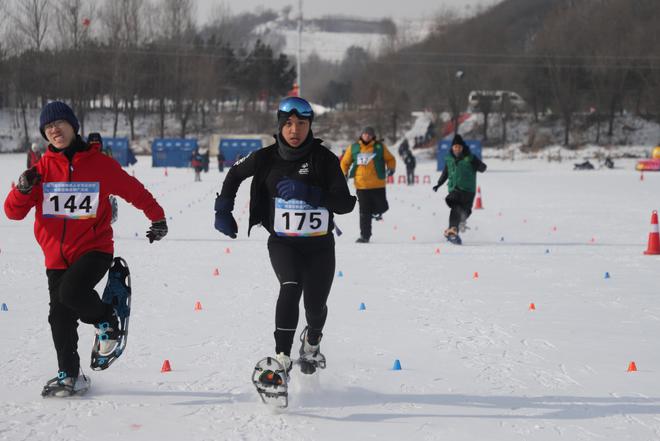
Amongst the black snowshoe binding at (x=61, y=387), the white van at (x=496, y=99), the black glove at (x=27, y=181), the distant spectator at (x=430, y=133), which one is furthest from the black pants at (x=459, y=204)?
the white van at (x=496, y=99)

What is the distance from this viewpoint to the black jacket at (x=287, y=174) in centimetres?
502

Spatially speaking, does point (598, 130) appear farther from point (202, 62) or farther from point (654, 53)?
point (202, 62)

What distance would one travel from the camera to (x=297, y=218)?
5.01 metres

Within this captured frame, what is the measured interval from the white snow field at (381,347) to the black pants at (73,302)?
0.94 ft

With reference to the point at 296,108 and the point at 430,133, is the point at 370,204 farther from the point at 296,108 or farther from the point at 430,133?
the point at 430,133

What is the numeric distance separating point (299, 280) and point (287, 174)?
66 cm

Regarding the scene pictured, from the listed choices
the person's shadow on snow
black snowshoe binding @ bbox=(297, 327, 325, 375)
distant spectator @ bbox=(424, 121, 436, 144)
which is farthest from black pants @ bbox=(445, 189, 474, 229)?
distant spectator @ bbox=(424, 121, 436, 144)

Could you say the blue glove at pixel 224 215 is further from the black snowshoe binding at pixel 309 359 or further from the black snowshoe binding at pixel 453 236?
the black snowshoe binding at pixel 453 236

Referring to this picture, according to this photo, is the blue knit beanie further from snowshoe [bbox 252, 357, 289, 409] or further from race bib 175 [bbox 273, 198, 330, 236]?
snowshoe [bbox 252, 357, 289, 409]

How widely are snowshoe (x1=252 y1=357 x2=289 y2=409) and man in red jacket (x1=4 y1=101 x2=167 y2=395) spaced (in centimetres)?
102

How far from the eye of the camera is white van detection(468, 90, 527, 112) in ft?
204

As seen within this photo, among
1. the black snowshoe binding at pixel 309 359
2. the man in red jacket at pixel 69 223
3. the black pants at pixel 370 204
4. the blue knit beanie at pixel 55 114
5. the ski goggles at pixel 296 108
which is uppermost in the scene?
the ski goggles at pixel 296 108

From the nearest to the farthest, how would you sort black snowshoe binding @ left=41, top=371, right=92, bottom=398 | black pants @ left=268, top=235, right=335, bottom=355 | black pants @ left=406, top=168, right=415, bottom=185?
black snowshoe binding @ left=41, top=371, right=92, bottom=398 < black pants @ left=268, top=235, right=335, bottom=355 < black pants @ left=406, top=168, right=415, bottom=185

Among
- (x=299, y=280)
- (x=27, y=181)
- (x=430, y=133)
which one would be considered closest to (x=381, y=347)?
(x=299, y=280)
